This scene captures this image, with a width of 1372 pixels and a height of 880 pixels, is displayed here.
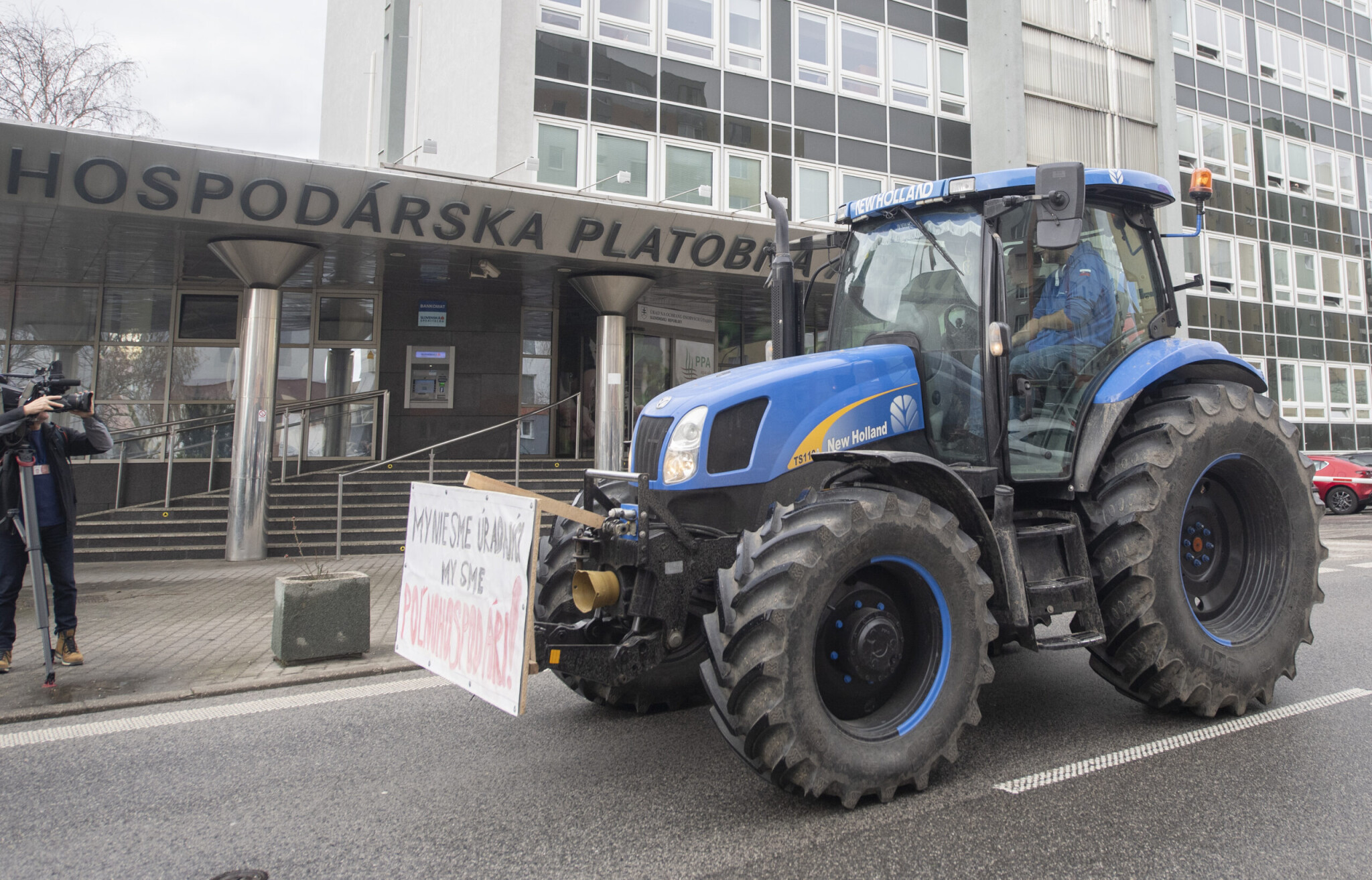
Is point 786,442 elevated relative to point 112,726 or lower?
elevated

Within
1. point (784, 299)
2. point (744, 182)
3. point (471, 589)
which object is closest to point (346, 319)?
point (744, 182)

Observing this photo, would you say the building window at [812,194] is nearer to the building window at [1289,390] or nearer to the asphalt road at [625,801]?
the asphalt road at [625,801]

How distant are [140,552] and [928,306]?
40.4ft

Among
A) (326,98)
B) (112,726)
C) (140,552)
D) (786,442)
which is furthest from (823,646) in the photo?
(326,98)

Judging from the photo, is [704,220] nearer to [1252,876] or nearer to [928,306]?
[928,306]

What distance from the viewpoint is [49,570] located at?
6.02 meters

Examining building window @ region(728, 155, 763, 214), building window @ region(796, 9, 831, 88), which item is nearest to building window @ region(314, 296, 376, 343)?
building window @ region(728, 155, 763, 214)

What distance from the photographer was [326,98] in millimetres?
27438

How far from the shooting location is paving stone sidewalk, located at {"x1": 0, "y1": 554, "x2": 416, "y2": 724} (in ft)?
18.2

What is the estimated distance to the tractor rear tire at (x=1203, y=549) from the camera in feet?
14.1

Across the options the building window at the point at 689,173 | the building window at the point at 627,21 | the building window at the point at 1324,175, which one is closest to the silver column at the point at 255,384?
the building window at the point at 689,173

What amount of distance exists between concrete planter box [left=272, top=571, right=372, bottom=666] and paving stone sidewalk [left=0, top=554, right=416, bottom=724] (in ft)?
0.32

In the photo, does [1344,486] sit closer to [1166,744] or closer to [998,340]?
[1166,744]

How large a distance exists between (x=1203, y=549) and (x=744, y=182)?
15.9m
